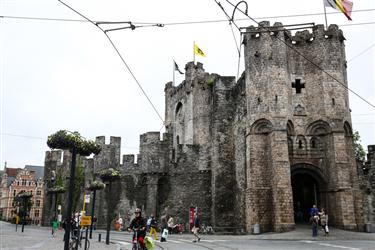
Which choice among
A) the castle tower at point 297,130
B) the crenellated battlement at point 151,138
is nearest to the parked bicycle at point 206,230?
the castle tower at point 297,130

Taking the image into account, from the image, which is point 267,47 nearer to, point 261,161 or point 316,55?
point 316,55

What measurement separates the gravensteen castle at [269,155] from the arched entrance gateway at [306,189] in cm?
5

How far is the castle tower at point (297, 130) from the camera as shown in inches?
758

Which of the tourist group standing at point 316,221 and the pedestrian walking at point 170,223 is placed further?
the pedestrian walking at point 170,223

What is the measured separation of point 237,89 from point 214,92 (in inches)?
69.8

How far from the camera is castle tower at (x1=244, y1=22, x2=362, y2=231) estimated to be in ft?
63.2

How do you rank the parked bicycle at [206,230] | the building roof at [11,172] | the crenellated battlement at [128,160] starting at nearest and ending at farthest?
the parked bicycle at [206,230] < the crenellated battlement at [128,160] < the building roof at [11,172]

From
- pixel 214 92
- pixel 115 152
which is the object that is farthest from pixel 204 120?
pixel 115 152

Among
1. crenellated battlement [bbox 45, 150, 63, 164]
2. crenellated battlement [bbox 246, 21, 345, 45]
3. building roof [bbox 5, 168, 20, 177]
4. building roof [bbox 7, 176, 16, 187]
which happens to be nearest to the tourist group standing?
crenellated battlement [bbox 246, 21, 345, 45]

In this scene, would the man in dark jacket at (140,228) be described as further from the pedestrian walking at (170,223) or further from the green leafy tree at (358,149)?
the green leafy tree at (358,149)

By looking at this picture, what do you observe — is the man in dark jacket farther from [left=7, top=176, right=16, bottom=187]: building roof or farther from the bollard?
[left=7, top=176, right=16, bottom=187]: building roof

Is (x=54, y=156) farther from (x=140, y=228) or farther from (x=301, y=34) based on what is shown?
(x=140, y=228)

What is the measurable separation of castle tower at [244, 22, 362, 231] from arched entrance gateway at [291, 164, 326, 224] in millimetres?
43

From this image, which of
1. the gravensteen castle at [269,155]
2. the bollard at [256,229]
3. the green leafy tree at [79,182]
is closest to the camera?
the bollard at [256,229]
